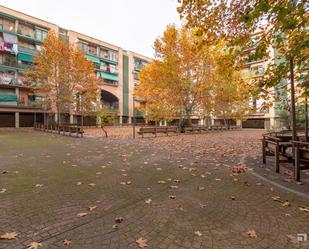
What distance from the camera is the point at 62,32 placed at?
37750 mm

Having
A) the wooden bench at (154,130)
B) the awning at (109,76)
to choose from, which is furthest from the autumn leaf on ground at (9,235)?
the awning at (109,76)

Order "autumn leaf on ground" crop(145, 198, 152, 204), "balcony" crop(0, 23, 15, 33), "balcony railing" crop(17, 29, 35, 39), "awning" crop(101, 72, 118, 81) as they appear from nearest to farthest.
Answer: "autumn leaf on ground" crop(145, 198, 152, 204)
"balcony" crop(0, 23, 15, 33)
"balcony railing" crop(17, 29, 35, 39)
"awning" crop(101, 72, 118, 81)

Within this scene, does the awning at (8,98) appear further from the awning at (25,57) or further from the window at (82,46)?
the window at (82,46)

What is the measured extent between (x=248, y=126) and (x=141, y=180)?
143 feet

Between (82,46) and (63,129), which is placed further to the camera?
(82,46)

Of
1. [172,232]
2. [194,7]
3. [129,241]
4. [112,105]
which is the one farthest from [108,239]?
[112,105]

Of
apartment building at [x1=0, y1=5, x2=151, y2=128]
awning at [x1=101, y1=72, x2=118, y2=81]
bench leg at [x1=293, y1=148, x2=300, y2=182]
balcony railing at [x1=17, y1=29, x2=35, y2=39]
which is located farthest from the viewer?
awning at [x1=101, y1=72, x2=118, y2=81]

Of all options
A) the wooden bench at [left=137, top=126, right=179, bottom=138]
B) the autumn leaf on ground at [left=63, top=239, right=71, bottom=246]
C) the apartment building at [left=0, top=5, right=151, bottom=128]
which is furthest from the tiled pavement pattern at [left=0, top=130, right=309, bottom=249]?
the apartment building at [left=0, top=5, right=151, bottom=128]

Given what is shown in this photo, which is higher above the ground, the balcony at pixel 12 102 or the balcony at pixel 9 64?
the balcony at pixel 9 64

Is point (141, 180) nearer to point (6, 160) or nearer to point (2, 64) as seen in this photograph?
point (6, 160)

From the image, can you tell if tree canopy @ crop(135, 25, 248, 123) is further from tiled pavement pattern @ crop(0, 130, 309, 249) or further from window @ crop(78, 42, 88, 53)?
window @ crop(78, 42, 88, 53)

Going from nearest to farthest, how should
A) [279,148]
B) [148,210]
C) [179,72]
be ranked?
1. [148,210]
2. [279,148]
3. [179,72]

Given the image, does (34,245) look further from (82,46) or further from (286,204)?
(82,46)

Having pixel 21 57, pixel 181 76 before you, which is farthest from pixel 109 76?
pixel 181 76
